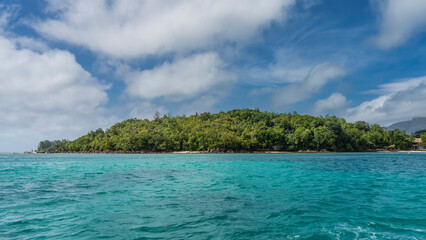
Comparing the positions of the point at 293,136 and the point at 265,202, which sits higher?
the point at 293,136

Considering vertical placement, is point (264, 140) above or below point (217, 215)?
above

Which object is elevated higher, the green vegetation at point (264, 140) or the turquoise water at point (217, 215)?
the green vegetation at point (264, 140)

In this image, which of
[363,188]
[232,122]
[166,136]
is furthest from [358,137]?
[363,188]

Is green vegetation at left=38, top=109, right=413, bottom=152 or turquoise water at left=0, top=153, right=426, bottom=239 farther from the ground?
green vegetation at left=38, top=109, right=413, bottom=152

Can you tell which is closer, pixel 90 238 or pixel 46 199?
pixel 90 238

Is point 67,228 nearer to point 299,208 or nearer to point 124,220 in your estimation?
point 124,220

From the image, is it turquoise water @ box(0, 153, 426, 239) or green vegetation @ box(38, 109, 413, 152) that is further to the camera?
green vegetation @ box(38, 109, 413, 152)

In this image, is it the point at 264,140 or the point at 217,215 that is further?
the point at 264,140

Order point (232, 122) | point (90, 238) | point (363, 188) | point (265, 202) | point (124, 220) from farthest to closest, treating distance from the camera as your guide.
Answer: point (232, 122)
point (363, 188)
point (265, 202)
point (124, 220)
point (90, 238)

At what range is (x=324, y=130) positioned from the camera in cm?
14775

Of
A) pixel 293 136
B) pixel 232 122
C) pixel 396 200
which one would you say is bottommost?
pixel 396 200

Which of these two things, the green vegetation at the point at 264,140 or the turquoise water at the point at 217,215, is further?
the green vegetation at the point at 264,140

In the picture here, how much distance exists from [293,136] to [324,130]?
18900mm

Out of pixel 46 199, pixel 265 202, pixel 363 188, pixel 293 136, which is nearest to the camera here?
pixel 265 202
